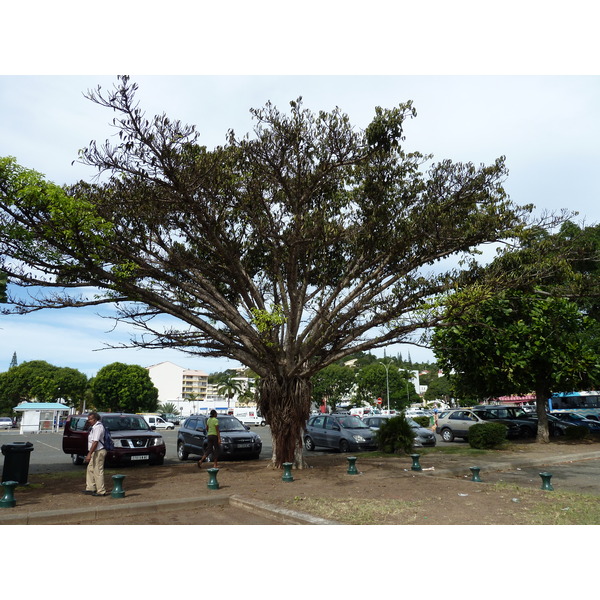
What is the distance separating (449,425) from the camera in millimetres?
24688

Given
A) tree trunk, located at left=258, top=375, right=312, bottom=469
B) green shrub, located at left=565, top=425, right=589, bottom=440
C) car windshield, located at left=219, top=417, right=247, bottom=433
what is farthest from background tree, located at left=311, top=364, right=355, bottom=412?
tree trunk, located at left=258, top=375, right=312, bottom=469

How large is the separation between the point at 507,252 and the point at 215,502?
9.97 metres

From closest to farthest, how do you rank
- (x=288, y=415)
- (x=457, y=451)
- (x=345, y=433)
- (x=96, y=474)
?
(x=96, y=474)
(x=288, y=415)
(x=457, y=451)
(x=345, y=433)

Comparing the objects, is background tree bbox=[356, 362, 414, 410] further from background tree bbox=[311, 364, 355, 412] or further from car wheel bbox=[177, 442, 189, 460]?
car wheel bbox=[177, 442, 189, 460]

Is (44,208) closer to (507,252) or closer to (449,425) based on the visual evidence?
(507,252)

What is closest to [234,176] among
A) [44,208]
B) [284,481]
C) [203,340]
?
[44,208]

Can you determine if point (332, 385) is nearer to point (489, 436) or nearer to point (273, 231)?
point (489, 436)

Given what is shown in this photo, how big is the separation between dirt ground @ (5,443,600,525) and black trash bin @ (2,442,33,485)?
24cm

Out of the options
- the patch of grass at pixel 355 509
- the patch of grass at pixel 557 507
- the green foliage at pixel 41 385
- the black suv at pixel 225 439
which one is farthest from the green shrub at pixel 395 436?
the green foliage at pixel 41 385

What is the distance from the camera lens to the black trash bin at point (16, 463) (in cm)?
963

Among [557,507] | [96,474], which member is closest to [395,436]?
[557,507]

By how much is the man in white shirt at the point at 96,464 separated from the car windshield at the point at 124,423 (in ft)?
18.9

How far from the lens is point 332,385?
73188 millimetres

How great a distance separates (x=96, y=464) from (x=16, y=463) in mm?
2155
